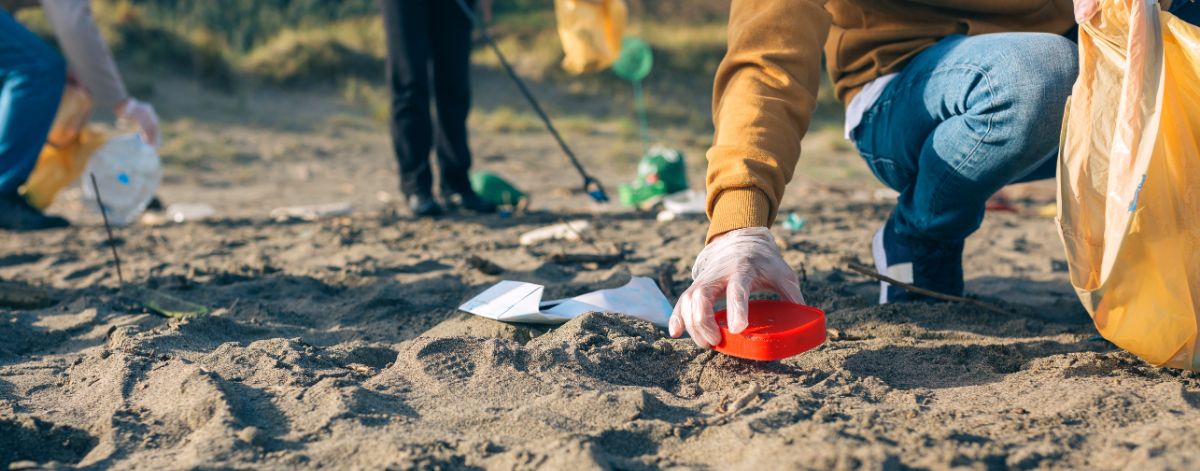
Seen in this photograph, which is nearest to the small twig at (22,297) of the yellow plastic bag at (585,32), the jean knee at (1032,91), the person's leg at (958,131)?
the yellow plastic bag at (585,32)

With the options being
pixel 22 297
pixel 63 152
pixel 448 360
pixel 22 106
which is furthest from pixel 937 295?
pixel 63 152

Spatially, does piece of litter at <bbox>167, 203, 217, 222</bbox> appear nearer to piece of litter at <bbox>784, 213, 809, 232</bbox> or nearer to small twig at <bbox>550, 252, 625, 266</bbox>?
small twig at <bbox>550, 252, 625, 266</bbox>

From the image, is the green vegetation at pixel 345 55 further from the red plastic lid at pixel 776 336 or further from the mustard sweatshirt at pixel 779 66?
the red plastic lid at pixel 776 336

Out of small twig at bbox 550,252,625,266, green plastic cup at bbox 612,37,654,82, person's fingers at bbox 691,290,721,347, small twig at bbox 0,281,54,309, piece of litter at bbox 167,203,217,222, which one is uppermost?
person's fingers at bbox 691,290,721,347

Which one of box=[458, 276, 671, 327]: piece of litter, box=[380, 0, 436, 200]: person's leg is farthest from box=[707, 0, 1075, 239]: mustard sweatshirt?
box=[380, 0, 436, 200]: person's leg

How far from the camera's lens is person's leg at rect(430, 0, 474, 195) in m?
3.85

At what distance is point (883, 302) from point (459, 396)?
1134 millimetres

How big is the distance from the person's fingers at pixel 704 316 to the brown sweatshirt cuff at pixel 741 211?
14cm

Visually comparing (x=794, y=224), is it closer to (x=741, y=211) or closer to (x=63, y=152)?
(x=741, y=211)

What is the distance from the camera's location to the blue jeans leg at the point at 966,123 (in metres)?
1.77

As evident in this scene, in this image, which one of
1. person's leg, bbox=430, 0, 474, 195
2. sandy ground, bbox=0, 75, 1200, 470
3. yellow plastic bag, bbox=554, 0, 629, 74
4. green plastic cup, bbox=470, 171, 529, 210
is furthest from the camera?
green plastic cup, bbox=470, 171, 529, 210

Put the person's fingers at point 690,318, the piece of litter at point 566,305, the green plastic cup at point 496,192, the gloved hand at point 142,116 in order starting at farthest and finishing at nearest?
the green plastic cup at point 496,192
the gloved hand at point 142,116
the piece of litter at point 566,305
the person's fingers at point 690,318

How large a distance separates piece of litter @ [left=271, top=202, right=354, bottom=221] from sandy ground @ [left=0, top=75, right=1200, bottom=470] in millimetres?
1033

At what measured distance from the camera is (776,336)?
1596mm
